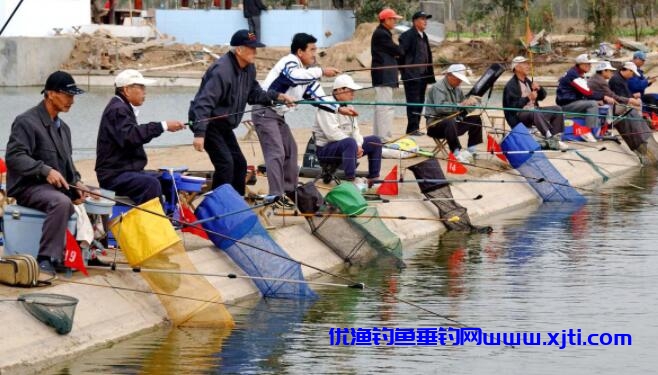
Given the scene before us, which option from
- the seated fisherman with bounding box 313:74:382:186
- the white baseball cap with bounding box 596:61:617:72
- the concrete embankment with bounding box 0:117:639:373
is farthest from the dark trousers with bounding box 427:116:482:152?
the white baseball cap with bounding box 596:61:617:72

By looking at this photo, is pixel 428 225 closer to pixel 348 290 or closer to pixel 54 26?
pixel 348 290

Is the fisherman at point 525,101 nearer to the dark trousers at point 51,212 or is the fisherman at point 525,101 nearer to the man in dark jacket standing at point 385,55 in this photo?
the man in dark jacket standing at point 385,55

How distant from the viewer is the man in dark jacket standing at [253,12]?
47.8 metres

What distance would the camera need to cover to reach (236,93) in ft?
43.8

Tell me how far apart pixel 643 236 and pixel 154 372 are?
23.9 feet

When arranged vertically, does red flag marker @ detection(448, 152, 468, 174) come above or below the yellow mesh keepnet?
below

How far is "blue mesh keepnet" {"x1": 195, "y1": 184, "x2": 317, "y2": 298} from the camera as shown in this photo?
1206cm

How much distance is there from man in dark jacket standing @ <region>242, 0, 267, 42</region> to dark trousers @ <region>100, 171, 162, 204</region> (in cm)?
3560

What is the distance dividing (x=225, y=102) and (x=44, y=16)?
3761 centimetres

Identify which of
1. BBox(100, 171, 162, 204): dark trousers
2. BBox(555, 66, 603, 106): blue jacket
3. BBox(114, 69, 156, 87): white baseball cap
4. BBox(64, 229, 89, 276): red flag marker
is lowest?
BBox(555, 66, 603, 106): blue jacket

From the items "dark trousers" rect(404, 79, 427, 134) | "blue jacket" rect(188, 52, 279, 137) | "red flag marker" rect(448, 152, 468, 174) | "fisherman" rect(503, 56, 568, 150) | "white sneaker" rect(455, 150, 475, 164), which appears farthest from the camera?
"dark trousers" rect(404, 79, 427, 134)

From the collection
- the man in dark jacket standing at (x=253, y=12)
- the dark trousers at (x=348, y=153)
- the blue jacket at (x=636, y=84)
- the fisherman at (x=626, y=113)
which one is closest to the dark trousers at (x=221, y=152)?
the dark trousers at (x=348, y=153)

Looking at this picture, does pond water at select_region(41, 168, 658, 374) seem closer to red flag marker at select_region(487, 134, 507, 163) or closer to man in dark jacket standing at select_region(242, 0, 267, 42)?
red flag marker at select_region(487, 134, 507, 163)

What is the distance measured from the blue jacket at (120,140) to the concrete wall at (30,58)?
108ft
